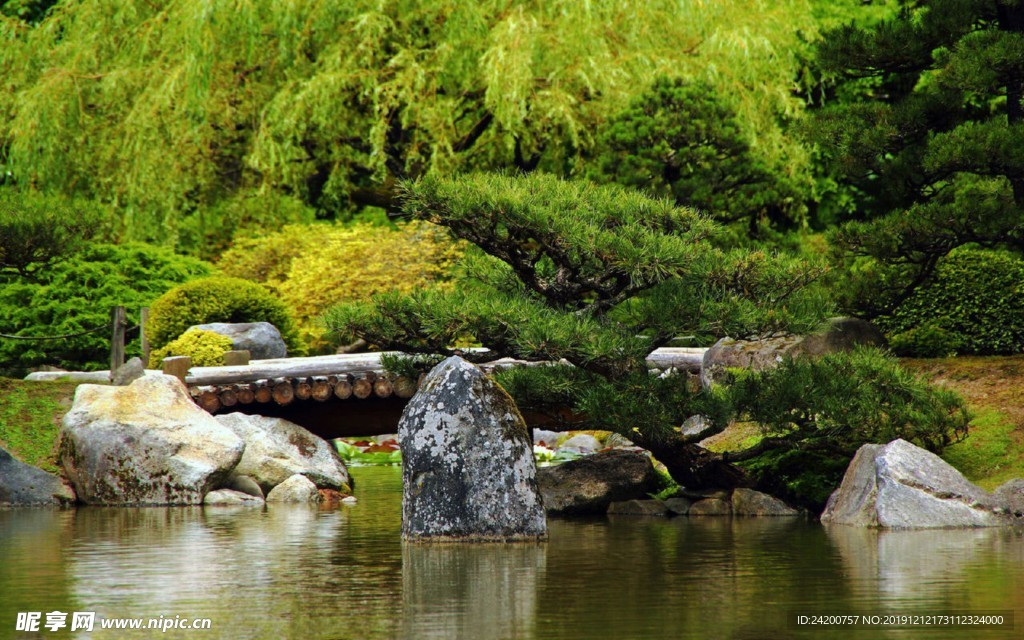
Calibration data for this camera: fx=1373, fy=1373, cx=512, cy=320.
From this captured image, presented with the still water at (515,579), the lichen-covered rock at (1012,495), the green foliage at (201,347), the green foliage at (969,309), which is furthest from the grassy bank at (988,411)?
the green foliage at (201,347)

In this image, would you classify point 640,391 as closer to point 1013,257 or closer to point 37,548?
point 37,548

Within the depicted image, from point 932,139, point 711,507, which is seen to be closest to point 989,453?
point 711,507

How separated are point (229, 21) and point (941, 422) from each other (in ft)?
49.6

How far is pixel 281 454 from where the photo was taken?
55.9ft

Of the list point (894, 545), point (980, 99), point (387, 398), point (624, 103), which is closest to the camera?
point (894, 545)

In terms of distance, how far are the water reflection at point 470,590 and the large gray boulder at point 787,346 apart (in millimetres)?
6014

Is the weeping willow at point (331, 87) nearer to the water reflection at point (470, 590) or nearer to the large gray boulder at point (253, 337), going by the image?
the large gray boulder at point (253, 337)

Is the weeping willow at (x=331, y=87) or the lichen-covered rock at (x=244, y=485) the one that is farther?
the weeping willow at (x=331, y=87)

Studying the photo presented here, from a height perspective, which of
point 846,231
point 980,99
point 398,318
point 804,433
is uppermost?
point 980,99

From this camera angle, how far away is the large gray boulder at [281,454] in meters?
16.7

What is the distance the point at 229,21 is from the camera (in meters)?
23.5

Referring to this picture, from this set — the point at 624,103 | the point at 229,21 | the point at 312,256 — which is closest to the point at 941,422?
the point at 624,103

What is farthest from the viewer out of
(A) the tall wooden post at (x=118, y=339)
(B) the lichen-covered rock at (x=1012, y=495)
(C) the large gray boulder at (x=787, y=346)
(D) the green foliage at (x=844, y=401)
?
(A) the tall wooden post at (x=118, y=339)

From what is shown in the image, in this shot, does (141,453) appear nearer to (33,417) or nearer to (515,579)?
(33,417)
